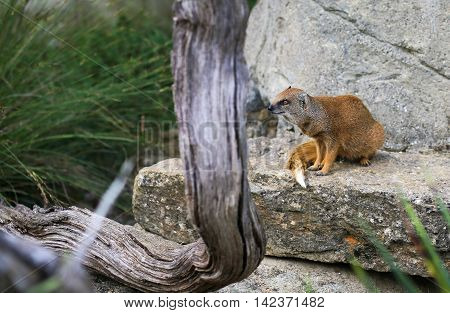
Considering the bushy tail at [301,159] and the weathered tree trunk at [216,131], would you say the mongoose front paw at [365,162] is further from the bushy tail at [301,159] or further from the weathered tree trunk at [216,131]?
the weathered tree trunk at [216,131]

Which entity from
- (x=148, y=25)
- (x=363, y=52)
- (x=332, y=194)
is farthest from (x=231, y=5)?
(x=148, y=25)

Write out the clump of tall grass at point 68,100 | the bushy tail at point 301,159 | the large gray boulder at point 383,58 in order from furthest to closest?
the clump of tall grass at point 68,100, the large gray boulder at point 383,58, the bushy tail at point 301,159

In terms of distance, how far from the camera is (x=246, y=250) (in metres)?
2.65

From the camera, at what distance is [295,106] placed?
4.00 metres

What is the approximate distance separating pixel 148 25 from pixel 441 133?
9.90ft

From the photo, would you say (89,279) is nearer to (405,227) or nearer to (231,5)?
(405,227)

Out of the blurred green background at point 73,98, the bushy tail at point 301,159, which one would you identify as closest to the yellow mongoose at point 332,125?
the bushy tail at point 301,159

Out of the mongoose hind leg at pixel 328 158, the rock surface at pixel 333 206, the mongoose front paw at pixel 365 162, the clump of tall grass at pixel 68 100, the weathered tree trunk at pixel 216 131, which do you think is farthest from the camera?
the clump of tall grass at pixel 68 100

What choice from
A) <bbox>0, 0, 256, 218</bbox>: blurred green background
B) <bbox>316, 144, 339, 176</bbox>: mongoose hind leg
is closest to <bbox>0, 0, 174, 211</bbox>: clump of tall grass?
<bbox>0, 0, 256, 218</bbox>: blurred green background

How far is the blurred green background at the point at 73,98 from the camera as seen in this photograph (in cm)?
476

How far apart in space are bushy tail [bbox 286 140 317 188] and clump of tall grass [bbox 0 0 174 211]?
54.4 inches

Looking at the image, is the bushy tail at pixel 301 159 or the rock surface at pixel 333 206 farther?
the bushy tail at pixel 301 159

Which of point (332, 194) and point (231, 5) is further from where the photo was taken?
point (332, 194)

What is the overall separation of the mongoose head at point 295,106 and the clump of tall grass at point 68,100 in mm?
1297
